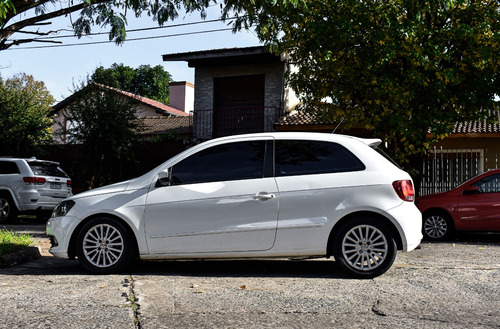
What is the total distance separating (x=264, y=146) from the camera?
6.44 metres

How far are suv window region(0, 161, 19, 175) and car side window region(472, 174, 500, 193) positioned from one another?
11.5 metres

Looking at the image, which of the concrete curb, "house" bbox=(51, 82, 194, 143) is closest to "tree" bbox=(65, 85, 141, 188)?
"house" bbox=(51, 82, 194, 143)

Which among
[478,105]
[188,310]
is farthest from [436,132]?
[188,310]

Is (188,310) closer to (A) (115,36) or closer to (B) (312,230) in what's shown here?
(B) (312,230)

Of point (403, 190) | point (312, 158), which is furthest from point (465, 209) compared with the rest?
point (312, 158)

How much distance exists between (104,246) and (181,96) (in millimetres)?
33202

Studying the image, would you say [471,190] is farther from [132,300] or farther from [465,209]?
[132,300]

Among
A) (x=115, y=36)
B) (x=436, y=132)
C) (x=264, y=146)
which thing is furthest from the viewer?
(x=436, y=132)

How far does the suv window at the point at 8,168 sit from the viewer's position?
47.1 ft

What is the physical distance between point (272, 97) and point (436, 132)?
10.8 m

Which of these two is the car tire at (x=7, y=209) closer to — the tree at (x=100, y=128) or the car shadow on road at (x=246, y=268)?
the tree at (x=100, y=128)

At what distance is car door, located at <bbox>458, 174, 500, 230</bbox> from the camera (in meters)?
10.5

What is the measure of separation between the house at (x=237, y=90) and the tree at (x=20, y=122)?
5.88m

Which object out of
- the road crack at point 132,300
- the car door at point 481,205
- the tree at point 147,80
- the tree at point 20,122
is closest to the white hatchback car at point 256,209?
the road crack at point 132,300
